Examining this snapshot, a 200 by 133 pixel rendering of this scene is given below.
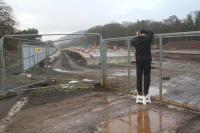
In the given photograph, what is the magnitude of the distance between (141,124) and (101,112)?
157 cm

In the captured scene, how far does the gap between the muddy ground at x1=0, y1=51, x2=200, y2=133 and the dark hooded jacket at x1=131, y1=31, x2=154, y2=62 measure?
1.16 meters

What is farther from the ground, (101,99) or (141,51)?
(141,51)

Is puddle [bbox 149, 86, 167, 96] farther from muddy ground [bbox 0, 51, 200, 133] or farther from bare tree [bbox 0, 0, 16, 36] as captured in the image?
bare tree [bbox 0, 0, 16, 36]

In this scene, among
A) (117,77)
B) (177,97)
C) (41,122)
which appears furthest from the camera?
(117,77)

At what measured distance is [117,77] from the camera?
15.7m

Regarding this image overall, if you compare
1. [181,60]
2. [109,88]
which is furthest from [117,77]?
[181,60]

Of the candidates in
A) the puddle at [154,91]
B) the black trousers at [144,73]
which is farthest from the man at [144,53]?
the puddle at [154,91]

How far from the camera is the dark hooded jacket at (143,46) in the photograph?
9.63m

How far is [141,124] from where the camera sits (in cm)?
764

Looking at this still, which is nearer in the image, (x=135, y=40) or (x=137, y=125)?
(x=137, y=125)

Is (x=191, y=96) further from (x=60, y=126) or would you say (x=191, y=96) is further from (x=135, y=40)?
(x=60, y=126)

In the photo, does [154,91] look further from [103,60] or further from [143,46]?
[103,60]

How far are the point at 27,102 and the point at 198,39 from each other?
5.39 m

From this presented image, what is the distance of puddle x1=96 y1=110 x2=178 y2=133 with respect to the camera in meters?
7.21
